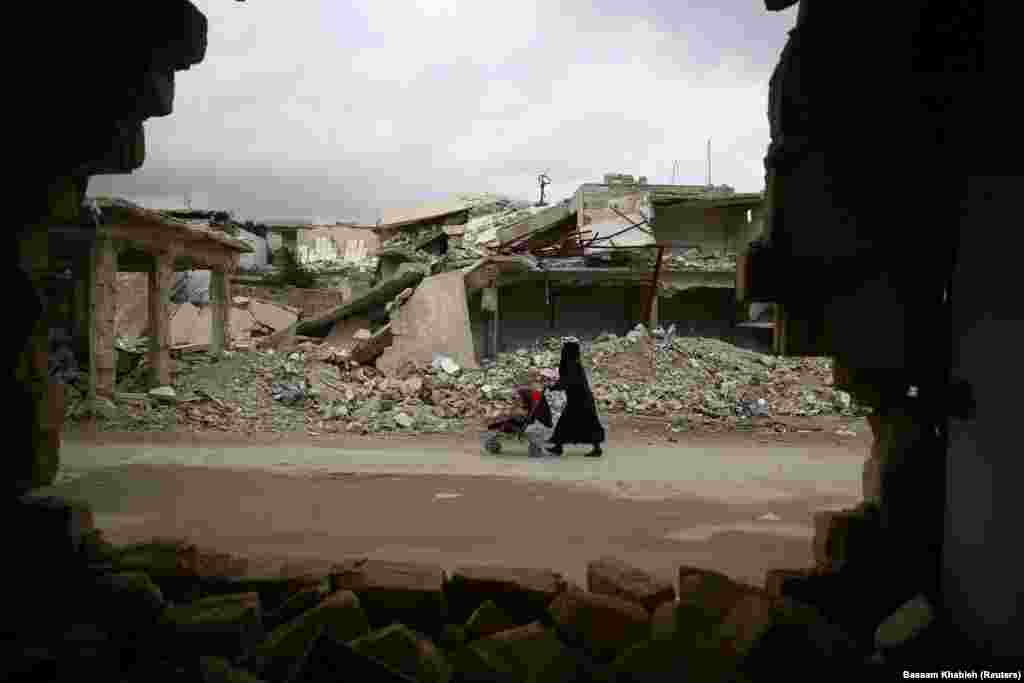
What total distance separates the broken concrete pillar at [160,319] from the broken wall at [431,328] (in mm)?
4446

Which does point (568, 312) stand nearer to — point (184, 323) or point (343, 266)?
point (184, 323)

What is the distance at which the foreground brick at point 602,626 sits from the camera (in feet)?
9.89

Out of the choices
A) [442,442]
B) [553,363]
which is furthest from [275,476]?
[553,363]

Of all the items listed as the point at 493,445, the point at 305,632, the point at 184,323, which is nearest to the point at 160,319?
the point at 184,323

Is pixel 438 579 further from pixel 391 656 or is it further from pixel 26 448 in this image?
pixel 26 448

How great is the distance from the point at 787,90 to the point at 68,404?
1320cm

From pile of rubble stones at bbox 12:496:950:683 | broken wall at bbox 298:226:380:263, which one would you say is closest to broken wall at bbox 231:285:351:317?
broken wall at bbox 298:226:380:263

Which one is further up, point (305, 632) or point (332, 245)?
point (332, 245)

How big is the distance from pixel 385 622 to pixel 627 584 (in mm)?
1192

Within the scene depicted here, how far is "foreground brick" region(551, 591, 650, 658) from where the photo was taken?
119 inches

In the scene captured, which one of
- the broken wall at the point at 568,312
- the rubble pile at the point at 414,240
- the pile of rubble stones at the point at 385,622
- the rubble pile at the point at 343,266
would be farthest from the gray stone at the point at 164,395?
the rubble pile at the point at 343,266

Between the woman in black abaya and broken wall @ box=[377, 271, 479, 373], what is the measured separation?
7167 mm

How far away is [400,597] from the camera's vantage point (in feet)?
10.6

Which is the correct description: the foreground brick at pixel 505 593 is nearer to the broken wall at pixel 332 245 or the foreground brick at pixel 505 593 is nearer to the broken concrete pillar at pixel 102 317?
the broken concrete pillar at pixel 102 317
